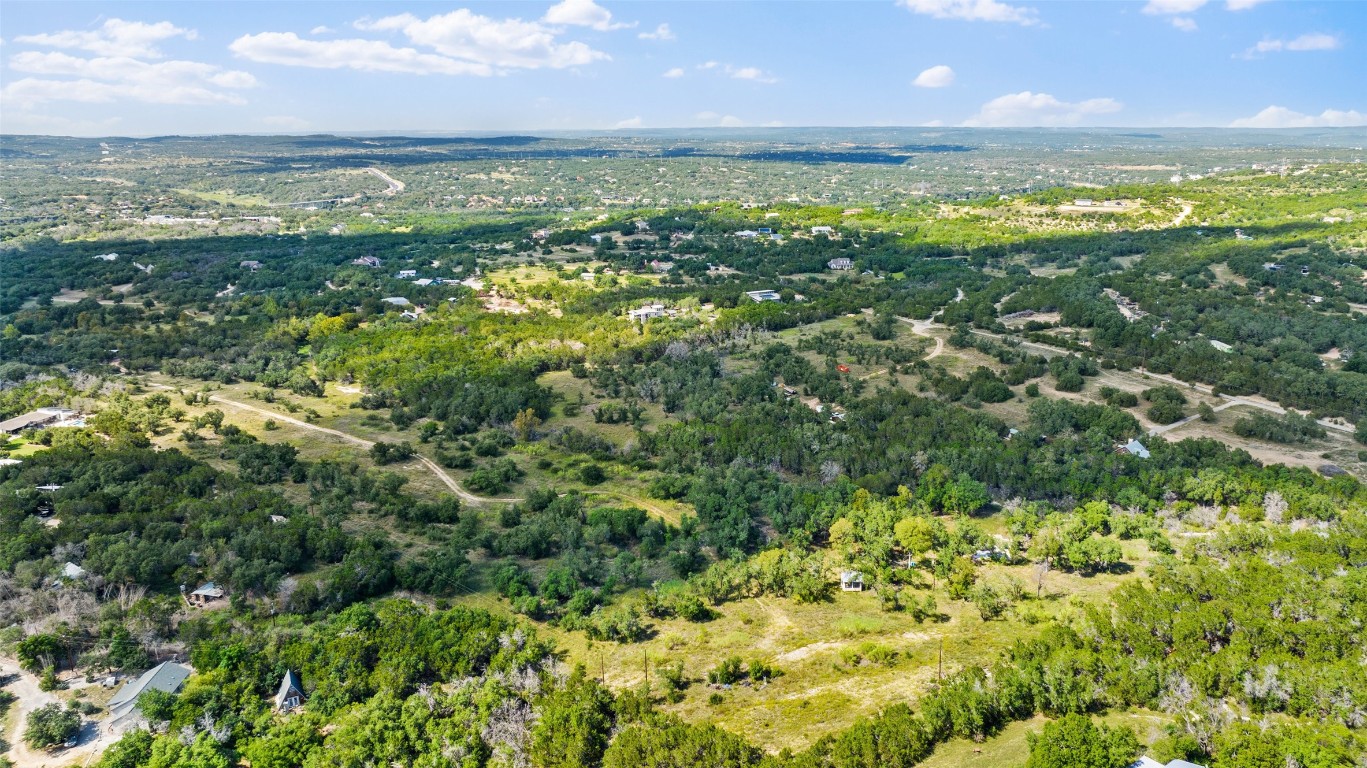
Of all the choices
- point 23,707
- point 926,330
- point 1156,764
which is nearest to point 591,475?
point 23,707

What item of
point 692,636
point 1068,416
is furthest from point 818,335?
point 692,636

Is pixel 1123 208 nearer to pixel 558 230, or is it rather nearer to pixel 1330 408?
pixel 1330 408

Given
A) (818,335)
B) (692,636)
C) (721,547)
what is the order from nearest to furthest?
(692,636) → (721,547) → (818,335)

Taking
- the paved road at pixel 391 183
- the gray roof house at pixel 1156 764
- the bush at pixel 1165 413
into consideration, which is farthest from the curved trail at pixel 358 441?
the paved road at pixel 391 183

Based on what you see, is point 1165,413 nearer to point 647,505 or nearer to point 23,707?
point 647,505

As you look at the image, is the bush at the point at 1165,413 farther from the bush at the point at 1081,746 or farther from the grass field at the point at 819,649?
the bush at the point at 1081,746

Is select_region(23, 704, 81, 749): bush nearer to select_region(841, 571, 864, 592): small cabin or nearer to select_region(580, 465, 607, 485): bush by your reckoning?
select_region(580, 465, 607, 485): bush

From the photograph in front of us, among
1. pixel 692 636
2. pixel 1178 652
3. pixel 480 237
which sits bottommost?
pixel 692 636
